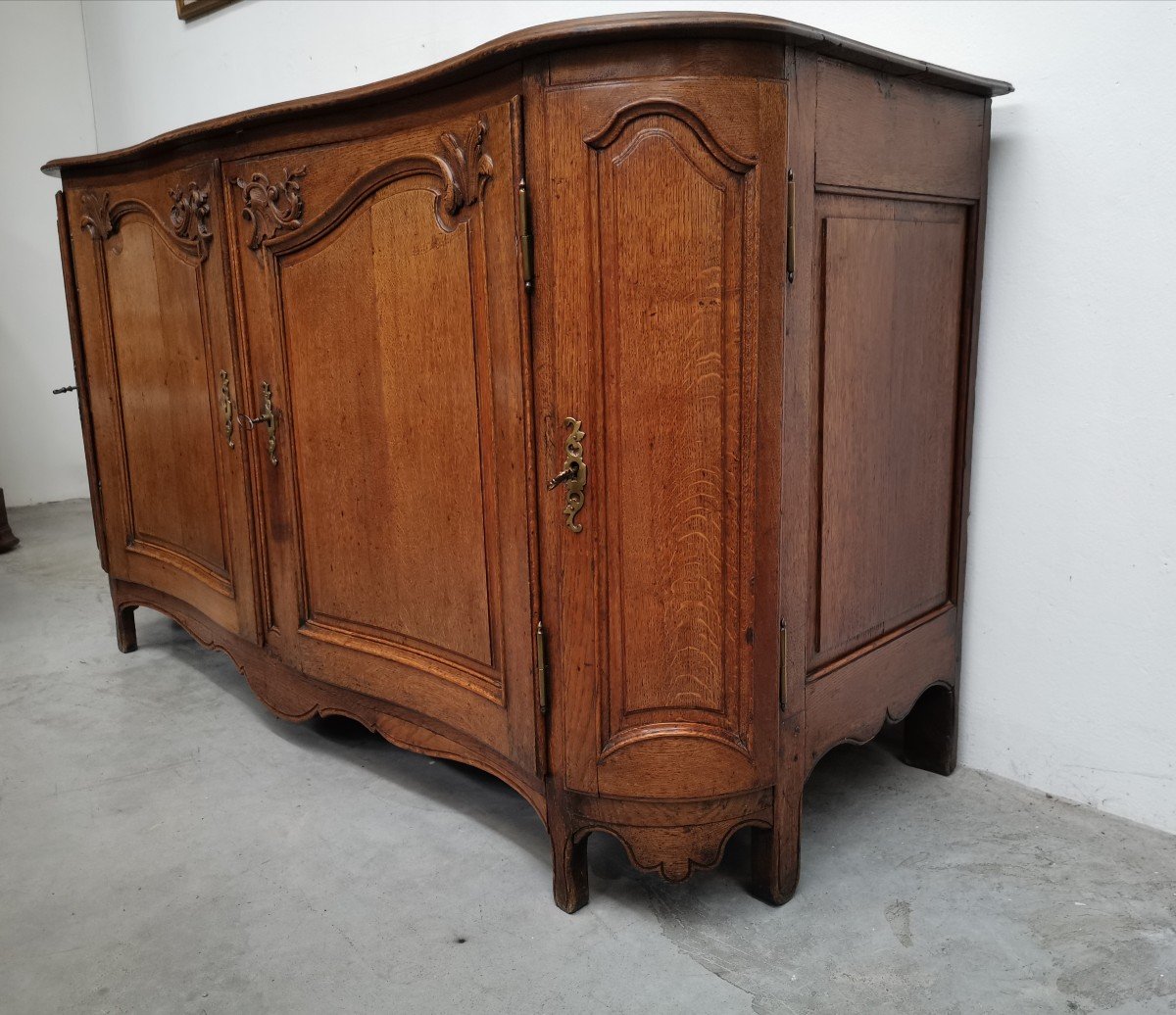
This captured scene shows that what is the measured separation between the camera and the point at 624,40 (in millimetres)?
1366

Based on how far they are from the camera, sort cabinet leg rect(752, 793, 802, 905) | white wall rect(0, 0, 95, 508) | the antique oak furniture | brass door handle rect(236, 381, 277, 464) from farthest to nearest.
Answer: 1. white wall rect(0, 0, 95, 508)
2. brass door handle rect(236, 381, 277, 464)
3. cabinet leg rect(752, 793, 802, 905)
4. the antique oak furniture

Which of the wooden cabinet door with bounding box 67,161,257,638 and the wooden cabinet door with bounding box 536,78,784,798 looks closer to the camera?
the wooden cabinet door with bounding box 536,78,784,798

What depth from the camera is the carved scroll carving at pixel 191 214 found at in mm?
2160

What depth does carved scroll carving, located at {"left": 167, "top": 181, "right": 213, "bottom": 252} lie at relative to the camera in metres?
2.16

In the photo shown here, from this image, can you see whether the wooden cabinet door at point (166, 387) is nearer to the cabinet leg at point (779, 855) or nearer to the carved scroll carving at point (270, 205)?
the carved scroll carving at point (270, 205)

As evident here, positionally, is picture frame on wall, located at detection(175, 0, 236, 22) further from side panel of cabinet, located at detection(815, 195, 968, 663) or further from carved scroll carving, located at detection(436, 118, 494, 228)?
side panel of cabinet, located at detection(815, 195, 968, 663)

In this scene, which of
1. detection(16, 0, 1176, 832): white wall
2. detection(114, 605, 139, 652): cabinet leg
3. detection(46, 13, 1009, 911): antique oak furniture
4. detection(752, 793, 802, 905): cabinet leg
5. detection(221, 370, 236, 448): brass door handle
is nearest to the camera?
detection(46, 13, 1009, 911): antique oak furniture

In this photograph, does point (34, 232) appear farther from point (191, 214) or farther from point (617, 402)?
point (617, 402)

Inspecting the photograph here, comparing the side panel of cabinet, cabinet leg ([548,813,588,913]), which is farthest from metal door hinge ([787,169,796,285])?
cabinet leg ([548,813,588,913])

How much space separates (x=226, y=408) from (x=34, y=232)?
11.0 feet

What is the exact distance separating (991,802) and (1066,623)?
37cm

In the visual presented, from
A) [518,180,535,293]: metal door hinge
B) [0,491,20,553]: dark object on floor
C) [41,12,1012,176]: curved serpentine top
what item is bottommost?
[0,491,20,553]: dark object on floor

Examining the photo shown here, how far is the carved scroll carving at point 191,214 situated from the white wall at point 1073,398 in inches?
47.8

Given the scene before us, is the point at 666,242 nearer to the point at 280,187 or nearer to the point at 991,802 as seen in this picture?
the point at 280,187
